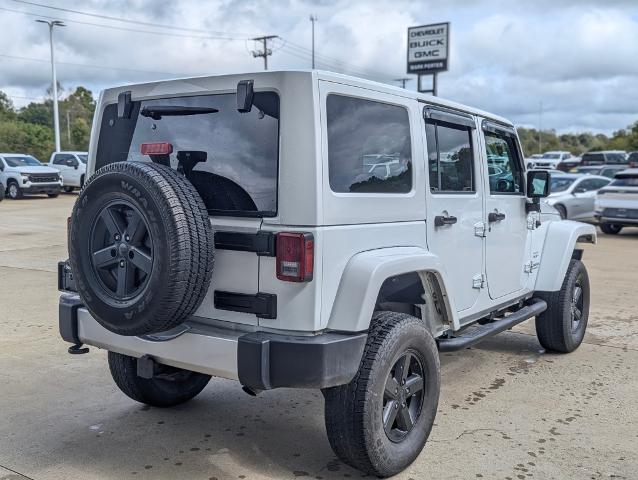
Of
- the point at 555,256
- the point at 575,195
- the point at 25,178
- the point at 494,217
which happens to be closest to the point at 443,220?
the point at 494,217

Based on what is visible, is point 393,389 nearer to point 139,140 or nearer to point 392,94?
point 392,94

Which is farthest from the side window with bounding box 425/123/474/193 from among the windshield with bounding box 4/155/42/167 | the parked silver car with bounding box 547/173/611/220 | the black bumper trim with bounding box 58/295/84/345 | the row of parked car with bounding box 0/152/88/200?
the windshield with bounding box 4/155/42/167

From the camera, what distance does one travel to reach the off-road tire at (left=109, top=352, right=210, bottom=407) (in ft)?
14.3

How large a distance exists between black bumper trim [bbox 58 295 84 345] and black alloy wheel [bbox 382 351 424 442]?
178 centimetres

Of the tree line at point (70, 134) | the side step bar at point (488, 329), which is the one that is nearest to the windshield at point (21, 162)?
the side step bar at point (488, 329)

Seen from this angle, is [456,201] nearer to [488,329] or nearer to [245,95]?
[488,329]

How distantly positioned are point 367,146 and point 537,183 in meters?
2.32

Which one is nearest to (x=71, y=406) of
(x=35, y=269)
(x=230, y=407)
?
(x=230, y=407)

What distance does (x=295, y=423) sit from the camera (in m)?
4.31

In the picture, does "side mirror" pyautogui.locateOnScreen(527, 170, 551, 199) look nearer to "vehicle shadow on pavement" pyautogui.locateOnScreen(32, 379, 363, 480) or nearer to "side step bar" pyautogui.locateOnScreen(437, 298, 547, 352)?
"side step bar" pyautogui.locateOnScreen(437, 298, 547, 352)

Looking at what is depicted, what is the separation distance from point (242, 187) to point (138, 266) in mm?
631

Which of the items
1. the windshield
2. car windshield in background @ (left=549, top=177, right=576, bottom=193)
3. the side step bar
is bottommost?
the side step bar

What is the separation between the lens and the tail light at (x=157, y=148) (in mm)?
3549

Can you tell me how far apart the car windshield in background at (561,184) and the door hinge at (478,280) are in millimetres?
13122
